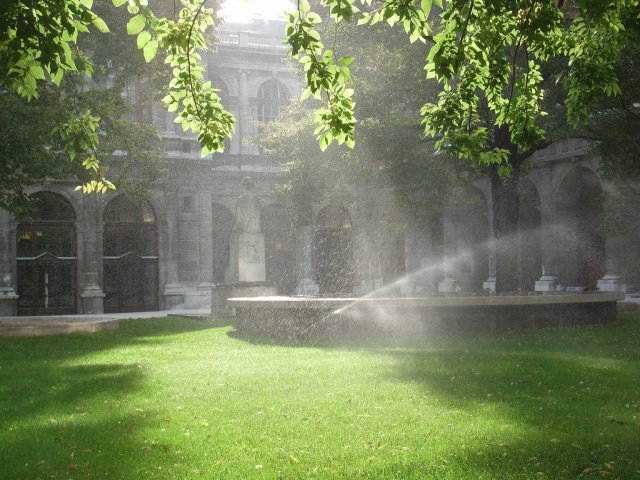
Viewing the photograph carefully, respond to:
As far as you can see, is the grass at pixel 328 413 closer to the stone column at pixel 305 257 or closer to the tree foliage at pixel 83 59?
the tree foliage at pixel 83 59

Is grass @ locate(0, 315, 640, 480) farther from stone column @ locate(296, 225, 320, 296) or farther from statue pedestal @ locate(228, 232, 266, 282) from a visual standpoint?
stone column @ locate(296, 225, 320, 296)

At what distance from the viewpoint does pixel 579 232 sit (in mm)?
32812

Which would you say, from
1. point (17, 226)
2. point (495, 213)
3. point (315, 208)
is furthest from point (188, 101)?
A: point (315, 208)

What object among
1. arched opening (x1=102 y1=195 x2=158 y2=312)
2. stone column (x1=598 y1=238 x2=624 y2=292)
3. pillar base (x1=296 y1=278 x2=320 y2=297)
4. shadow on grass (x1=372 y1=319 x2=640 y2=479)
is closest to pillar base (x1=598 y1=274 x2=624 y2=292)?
stone column (x1=598 y1=238 x2=624 y2=292)

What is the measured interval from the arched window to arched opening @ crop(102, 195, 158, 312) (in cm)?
1043

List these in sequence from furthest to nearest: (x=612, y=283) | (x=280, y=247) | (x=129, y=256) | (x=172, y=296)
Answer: (x=280, y=247) < (x=172, y=296) < (x=129, y=256) < (x=612, y=283)

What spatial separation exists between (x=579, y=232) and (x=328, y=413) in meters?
27.5

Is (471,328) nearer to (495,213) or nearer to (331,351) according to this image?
(331,351)

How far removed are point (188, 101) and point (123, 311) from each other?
26756 mm

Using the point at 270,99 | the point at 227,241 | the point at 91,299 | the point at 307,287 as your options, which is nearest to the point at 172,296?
the point at 91,299

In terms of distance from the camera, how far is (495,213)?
20.0m

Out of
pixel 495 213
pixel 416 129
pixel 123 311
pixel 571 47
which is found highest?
pixel 416 129

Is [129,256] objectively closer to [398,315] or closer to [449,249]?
[449,249]

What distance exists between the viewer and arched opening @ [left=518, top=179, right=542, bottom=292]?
34.5 meters
